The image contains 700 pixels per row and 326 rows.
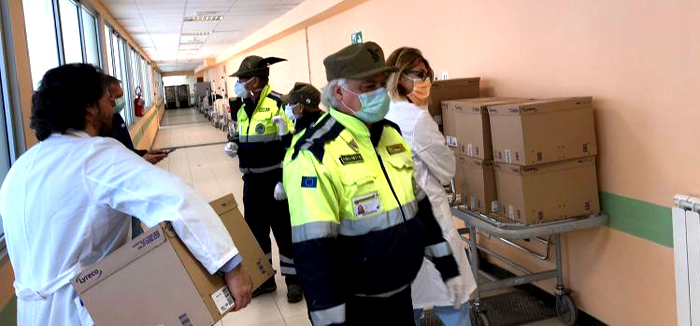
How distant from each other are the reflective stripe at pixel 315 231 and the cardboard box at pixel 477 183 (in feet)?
5.36

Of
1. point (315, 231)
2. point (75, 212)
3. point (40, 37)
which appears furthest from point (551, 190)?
point (40, 37)

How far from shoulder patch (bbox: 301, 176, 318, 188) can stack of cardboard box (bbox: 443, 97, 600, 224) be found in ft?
4.72

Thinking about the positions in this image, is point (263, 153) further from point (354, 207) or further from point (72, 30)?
point (72, 30)

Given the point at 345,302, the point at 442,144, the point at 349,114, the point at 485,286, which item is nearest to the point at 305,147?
the point at 349,114

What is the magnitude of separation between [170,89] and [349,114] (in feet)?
126

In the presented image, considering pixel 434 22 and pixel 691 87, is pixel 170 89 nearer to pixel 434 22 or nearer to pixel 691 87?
pixel 434 22

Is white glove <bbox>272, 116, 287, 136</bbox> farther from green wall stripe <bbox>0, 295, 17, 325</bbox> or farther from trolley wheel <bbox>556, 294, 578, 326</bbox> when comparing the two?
trolley wheel <bbox>556, 294, 578, 326</bbox>

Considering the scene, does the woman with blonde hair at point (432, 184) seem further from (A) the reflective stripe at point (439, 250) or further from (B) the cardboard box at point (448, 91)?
(B) the cardboard box at point (448, 91)

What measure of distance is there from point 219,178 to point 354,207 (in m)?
7.09

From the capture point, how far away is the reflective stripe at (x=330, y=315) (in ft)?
4.83

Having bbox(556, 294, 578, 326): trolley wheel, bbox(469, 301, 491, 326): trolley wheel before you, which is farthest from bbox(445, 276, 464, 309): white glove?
bbox(556, 294, 578, 326): trolley wheel

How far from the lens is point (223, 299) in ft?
4.82

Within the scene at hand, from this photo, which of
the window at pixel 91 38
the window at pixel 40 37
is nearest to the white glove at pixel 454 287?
the window at pixel 40 37

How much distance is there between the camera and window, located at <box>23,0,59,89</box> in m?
3.68
